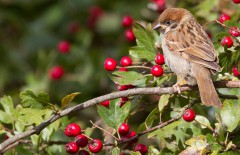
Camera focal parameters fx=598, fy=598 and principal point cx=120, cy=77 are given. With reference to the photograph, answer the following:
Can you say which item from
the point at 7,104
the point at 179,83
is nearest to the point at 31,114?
the point at 7,104

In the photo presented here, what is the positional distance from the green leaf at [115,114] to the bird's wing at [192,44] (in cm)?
75

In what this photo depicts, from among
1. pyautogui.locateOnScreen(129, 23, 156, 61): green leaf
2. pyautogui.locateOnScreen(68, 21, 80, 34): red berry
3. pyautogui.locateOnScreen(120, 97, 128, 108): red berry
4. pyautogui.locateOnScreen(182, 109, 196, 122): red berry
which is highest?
pyautogui.locateOnScreen(129, 23, 156, 61): green leaf

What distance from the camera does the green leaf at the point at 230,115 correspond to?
3297 millimetres

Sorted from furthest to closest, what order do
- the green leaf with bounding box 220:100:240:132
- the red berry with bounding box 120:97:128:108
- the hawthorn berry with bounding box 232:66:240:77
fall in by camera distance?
the red berry with bounding box 120:97:128:108 < the hawthorn berry with bounding box 232:66:240:77 < the green leaf with bounding box 220:100:240:132

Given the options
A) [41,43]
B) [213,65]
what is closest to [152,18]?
[213,65]

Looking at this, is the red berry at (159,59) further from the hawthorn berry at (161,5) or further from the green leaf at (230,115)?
the hawthorn berry at (161,5)

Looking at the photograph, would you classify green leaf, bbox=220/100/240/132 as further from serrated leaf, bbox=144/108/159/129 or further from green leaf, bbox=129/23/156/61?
green leaf, bbox=129/23/156/61

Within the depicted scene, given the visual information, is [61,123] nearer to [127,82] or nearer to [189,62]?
[127,82]

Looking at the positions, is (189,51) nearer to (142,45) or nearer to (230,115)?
(142,45)

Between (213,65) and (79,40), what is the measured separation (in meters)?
2.99

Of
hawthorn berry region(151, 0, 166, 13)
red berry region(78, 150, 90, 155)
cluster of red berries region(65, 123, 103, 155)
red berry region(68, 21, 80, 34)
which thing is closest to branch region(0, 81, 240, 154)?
cluster of red berries region(65, 123, 103, 155)

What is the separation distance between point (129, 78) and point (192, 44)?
93 centimetres

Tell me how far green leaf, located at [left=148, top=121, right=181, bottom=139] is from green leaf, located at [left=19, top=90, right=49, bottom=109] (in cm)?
66

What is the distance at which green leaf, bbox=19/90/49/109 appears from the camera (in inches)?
139
